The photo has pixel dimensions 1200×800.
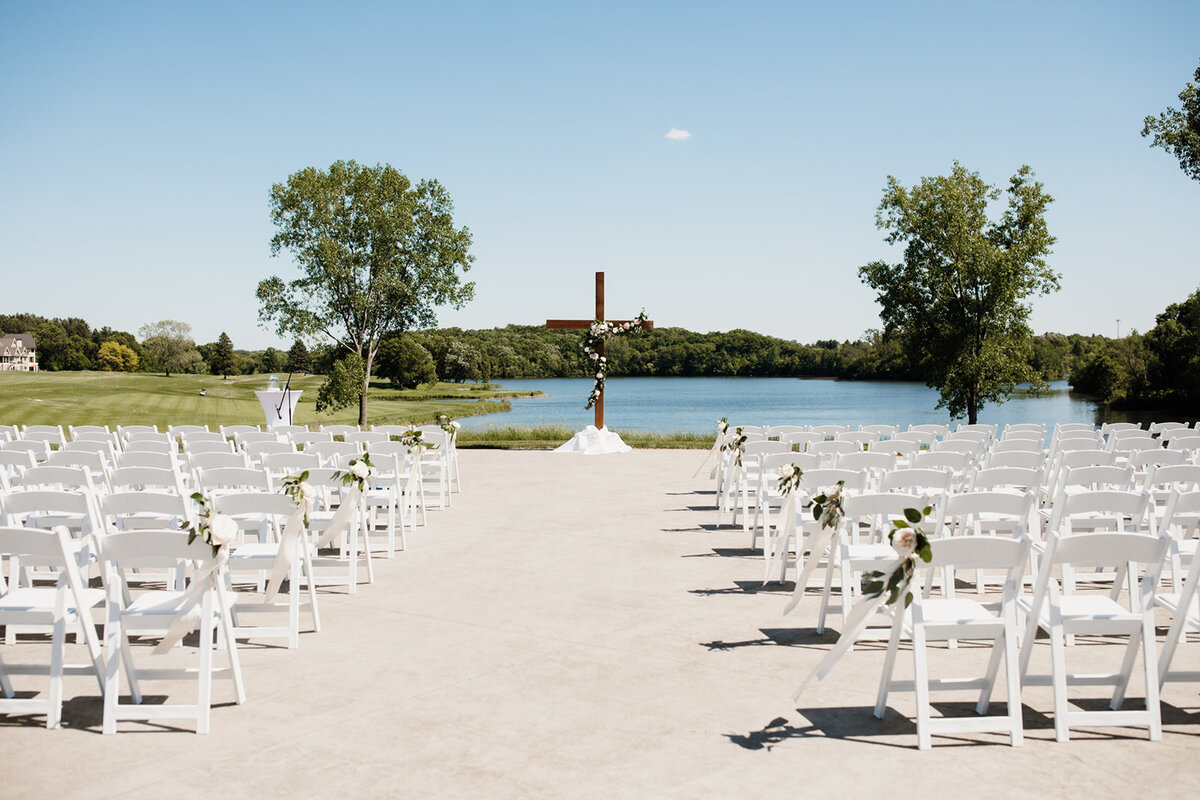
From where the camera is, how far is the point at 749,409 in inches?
2136

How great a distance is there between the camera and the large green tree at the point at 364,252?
70.6 ft

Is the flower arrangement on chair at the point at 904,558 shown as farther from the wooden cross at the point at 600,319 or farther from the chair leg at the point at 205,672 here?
the wooden cross at the point at 600,319

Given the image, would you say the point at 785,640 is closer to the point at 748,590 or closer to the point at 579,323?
the point at 748,590

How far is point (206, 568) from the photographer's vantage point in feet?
13.8

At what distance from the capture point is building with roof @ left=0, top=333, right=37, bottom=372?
77938mm

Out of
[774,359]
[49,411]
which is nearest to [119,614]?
[49,411]

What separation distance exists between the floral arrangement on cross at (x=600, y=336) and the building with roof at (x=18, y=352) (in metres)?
75.6

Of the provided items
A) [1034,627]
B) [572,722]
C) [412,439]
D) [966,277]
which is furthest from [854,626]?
[966,277]

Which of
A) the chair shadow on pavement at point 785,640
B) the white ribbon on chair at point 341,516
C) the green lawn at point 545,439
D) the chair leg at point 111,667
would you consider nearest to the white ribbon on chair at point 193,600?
the chair leg at point 111,667

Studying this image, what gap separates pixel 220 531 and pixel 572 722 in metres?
1.81

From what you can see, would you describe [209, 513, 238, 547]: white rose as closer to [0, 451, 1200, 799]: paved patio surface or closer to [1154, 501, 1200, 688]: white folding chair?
[0, 451, 1200, 799]: paved patio surface

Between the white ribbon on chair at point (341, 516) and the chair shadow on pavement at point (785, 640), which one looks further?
the white ribbon on chair at point (341, 516)

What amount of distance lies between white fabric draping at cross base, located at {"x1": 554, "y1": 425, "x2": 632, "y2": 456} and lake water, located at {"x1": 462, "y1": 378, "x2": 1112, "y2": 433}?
4322 mm

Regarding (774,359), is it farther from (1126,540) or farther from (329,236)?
(1126,540)
